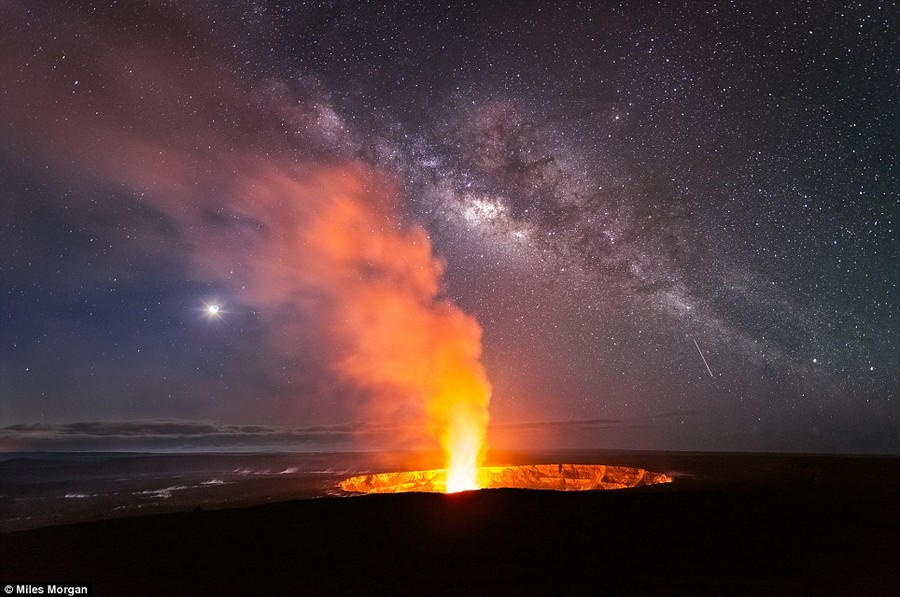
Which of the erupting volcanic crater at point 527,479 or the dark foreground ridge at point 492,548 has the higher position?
the dark foreground ridge at point 492,548

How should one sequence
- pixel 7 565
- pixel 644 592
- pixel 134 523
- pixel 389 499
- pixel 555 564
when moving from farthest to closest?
pixel 389 499, pixel 134 523, pixel 7 565, pixel 555 564, pixel 644 592

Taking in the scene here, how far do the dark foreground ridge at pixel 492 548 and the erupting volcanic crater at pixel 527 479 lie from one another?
19.5 meters

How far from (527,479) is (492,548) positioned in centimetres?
2945

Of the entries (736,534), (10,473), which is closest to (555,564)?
(736,534)

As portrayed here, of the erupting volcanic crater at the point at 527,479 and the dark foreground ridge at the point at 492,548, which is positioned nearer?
the dark foreground ridge at the point at 492,548

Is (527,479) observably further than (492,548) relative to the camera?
Yes

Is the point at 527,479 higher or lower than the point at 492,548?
lower

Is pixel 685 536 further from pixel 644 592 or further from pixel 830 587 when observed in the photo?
pixel 644 592

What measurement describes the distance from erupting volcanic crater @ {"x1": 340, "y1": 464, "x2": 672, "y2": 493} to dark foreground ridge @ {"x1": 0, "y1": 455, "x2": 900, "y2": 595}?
1947 cm

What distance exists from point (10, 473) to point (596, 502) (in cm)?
10831

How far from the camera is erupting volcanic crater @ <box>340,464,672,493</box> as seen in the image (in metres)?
37.0

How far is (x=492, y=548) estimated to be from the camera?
11.8 m

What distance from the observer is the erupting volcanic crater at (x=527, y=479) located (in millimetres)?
36969

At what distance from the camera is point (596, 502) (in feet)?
57.6
